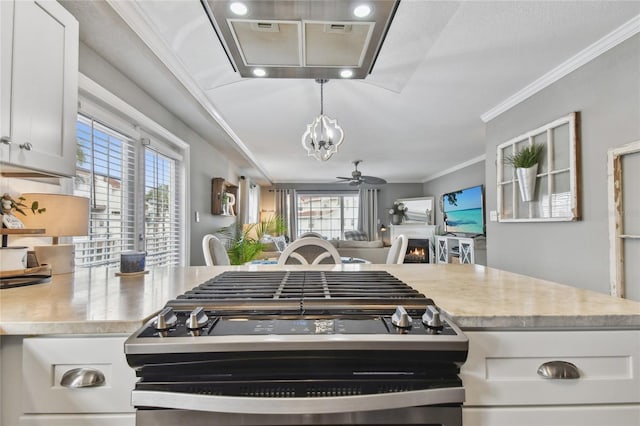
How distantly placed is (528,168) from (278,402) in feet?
9.70

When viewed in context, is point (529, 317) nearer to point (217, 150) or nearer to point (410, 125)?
point (410, 125)

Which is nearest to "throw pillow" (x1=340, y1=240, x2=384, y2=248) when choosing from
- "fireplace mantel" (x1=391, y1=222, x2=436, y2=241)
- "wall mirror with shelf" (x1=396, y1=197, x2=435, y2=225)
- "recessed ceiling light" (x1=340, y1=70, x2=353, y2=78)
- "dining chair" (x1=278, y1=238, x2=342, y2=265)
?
"dining chair" (x1=278, y1=238, x2=342, y2=265)

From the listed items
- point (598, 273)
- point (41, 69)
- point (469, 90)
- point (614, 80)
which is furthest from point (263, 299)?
point (469, 90)

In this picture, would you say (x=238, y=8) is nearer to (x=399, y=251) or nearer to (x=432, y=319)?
(x=432, y=319)

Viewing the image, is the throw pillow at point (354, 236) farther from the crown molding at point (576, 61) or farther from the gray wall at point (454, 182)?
the crown molding at point (576, 61)

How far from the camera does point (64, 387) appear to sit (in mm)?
784

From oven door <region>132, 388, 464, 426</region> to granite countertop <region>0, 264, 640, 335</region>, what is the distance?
187mm

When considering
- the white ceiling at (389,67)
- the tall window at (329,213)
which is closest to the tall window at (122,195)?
the white ceiling at (389,67)

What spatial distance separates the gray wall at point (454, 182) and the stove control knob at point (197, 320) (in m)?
6.41

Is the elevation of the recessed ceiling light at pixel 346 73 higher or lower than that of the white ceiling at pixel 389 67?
lower

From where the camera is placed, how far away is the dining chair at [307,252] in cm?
221

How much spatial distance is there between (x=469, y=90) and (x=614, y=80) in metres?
1.05

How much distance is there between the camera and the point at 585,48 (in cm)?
226

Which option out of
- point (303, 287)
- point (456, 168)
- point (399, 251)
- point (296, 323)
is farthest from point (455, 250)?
point (296, 323)
